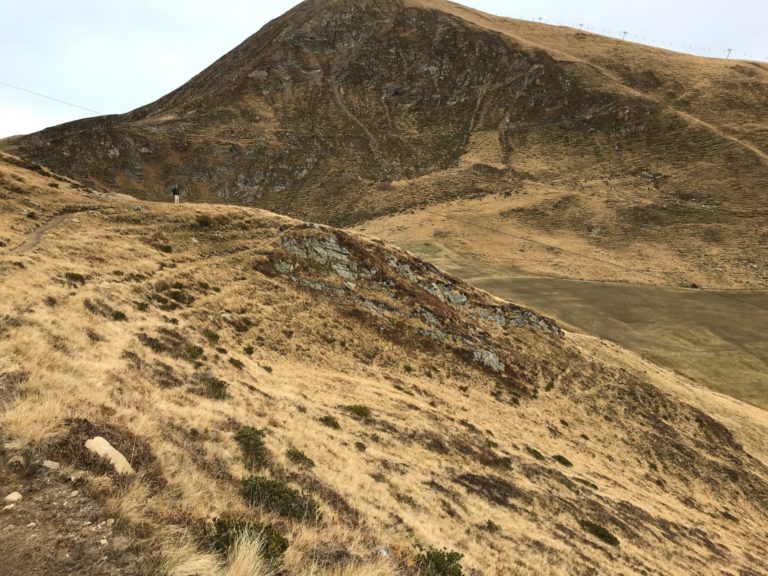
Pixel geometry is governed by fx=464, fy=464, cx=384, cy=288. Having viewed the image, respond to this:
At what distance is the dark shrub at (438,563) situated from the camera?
11508mm

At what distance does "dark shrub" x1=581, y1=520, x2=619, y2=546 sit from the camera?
22.2 m

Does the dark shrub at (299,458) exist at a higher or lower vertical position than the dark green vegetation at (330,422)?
higher

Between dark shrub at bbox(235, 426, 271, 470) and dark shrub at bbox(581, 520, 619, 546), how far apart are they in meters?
17.3

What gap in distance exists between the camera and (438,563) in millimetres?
12039

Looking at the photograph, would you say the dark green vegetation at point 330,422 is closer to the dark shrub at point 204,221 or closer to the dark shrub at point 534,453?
the dark shrub at point 534,453

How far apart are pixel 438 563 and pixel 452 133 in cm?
16001

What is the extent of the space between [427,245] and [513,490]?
81.9 m

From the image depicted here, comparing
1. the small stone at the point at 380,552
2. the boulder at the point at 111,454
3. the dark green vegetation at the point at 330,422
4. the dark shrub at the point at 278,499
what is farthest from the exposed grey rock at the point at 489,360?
the boulder at the point at 111,454

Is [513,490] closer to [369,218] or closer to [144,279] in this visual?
[144,279]

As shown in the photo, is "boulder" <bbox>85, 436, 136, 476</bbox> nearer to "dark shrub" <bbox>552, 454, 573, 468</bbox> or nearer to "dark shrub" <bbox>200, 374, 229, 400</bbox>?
"dark shrub" <bbox>200, 374, 229, 400</bbox>

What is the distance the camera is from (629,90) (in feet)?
502

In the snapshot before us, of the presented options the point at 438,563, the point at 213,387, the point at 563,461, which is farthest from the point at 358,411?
the point at 563,461

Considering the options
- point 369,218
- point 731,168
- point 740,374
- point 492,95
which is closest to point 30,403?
point 740,374

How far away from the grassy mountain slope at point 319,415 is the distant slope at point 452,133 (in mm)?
65977
